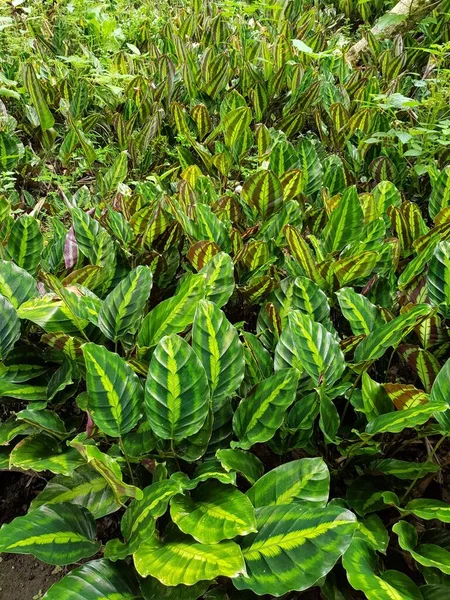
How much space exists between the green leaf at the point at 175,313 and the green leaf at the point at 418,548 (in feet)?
1.81

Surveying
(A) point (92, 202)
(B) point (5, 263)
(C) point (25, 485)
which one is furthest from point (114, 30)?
(C) point (25, 485)

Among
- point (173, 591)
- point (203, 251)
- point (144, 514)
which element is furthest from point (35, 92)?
point (173, 591)

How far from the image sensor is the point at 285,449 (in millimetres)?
1050

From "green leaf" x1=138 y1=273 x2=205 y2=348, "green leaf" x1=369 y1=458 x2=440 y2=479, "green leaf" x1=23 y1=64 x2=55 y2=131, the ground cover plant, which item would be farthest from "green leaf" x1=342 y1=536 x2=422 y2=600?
"green leaf" x1=23 y1=64 x2=55 y2=131

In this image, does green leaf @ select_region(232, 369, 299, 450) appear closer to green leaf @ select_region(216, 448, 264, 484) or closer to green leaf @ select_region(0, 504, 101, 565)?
green leaf @ select_region(216, 448, 264, 484)

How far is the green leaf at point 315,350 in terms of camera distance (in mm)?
1006

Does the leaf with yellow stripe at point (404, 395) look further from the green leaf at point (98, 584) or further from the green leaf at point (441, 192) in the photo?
the green leaf at point (441, 192)

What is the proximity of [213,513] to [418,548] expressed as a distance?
0.38 m

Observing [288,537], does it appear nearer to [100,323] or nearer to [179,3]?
[100,323]

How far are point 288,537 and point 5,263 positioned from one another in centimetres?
83

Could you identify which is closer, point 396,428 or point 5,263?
point 396,428

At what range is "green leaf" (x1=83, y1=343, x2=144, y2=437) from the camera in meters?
0.88

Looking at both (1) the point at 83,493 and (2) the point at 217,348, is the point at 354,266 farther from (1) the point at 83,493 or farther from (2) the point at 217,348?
(1) the point at 83,493

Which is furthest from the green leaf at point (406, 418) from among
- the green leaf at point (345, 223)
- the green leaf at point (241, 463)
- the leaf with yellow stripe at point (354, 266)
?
the green leaf at point (345, 223)
